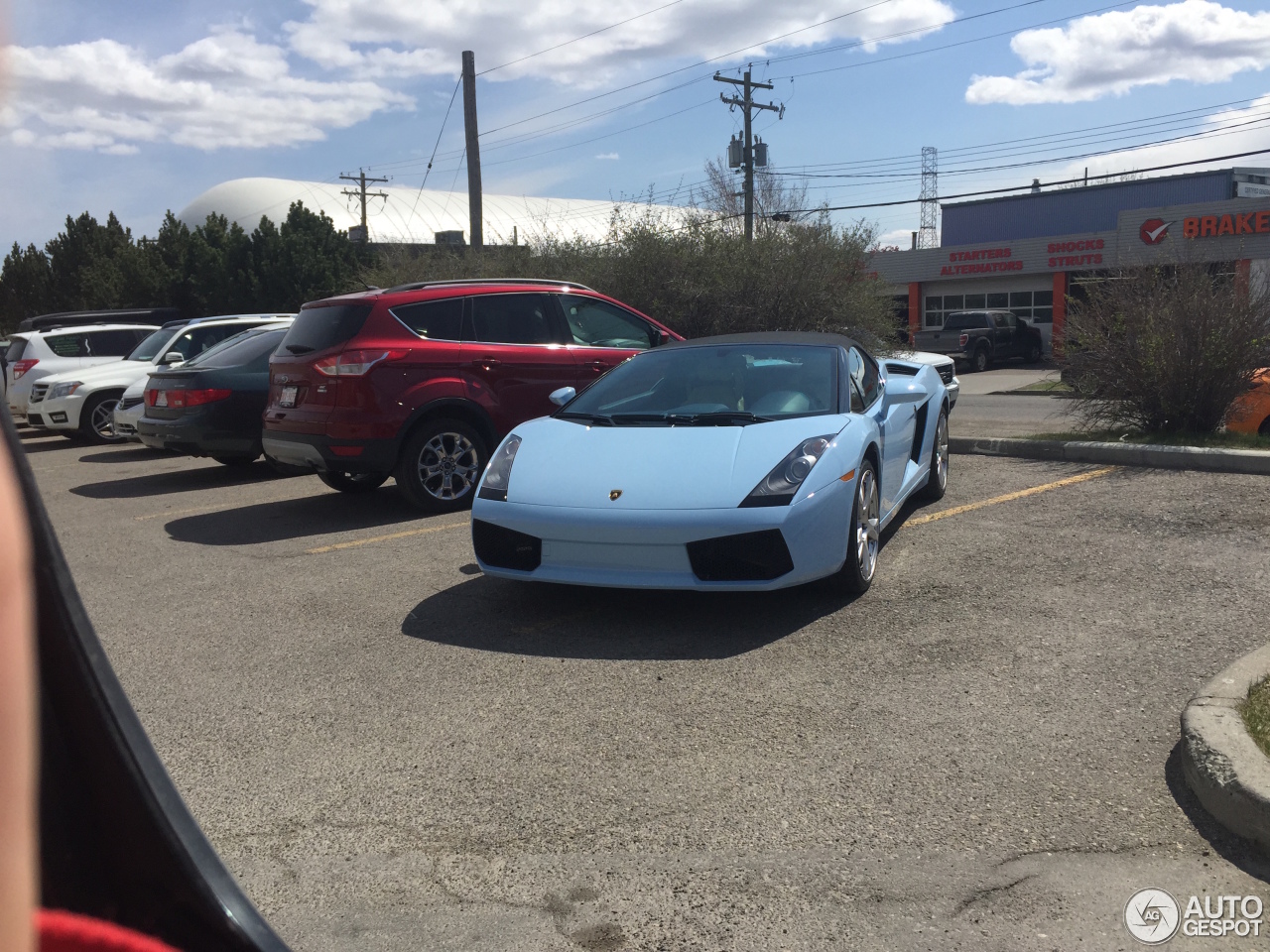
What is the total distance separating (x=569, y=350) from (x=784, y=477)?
14.6 feet

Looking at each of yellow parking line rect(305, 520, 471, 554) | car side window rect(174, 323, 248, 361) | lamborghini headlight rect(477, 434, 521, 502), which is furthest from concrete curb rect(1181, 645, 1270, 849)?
car side window rect(174, 323, 248, 361)

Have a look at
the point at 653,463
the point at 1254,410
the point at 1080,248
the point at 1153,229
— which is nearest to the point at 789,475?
the point at 653,463

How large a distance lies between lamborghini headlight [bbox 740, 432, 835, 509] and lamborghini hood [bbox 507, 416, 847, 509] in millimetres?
41

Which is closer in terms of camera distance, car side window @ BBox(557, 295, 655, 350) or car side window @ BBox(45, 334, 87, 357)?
car side window @ BBox(557, 295, 655, 350)

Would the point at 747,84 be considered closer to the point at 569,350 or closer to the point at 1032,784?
the point at 569,350

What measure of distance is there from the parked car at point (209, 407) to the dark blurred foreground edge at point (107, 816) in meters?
9.99

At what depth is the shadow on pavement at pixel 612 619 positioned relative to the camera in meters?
4.84

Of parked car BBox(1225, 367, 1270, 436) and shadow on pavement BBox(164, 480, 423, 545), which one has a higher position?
parked car BBox(1225, 367, 1270, 436)

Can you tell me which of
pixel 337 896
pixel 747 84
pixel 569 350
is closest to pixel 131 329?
pixel 569 350

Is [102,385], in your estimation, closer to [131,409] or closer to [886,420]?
[131,409]

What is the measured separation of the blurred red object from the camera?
721mm

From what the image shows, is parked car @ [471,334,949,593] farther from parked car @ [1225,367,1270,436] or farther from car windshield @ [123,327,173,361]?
car windshield @ [123,327,173,361]

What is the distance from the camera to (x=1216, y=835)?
305cm

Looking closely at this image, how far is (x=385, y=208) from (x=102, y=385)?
5298cm
